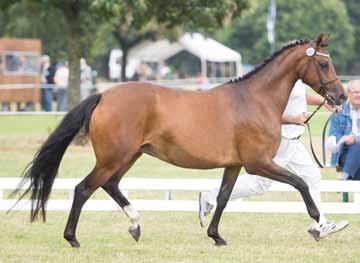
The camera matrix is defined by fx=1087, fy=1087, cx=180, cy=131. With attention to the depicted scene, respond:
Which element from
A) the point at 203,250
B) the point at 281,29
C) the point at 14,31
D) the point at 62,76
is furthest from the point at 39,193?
the point at 281,29

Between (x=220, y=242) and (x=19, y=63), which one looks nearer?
(x=220, y=242)

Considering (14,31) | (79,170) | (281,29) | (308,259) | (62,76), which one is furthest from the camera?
(281,29)

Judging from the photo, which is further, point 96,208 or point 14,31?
point 14,31

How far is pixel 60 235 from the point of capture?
1066 cm

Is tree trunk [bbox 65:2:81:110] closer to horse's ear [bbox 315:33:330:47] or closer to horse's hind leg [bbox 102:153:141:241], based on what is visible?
horse's hind leg [bbox 102:153:141:241]

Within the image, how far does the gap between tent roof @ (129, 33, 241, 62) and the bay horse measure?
44.2 metres

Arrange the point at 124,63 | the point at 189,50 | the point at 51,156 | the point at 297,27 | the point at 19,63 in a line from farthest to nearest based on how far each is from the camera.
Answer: the point at 297,27 → the point at 189,50 → the point at 124,63 → the point at 19,63 → the point at 51,156

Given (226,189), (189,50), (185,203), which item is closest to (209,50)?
(189,50)

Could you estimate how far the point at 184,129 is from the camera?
9.94m

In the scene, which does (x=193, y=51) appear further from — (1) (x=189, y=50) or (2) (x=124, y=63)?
(2) (x=124, y=63)

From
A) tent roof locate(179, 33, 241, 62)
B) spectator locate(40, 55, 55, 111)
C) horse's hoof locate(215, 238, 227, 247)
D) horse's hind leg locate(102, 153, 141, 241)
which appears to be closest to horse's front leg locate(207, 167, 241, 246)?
horse's hoof locate(215, 238, 227, 247)

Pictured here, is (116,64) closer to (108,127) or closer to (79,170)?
(79,170)

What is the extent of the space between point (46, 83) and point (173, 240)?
26.1m

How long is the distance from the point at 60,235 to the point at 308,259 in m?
2.69
